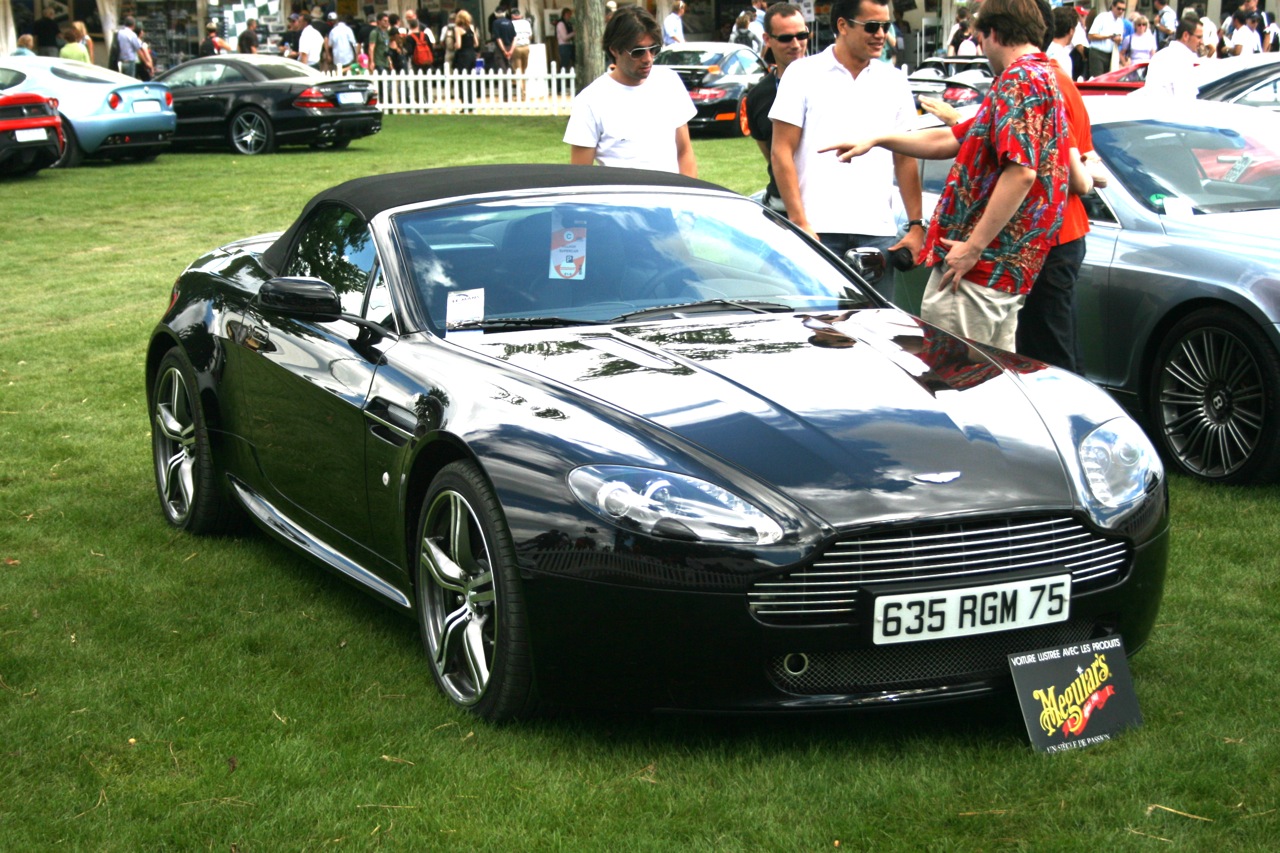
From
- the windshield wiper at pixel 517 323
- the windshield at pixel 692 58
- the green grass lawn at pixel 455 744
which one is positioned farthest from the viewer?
the windshield at pixel 692 58

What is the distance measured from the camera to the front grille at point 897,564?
3709 mm

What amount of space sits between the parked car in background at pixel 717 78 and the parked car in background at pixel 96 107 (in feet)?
24.5

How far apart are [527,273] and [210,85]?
19.5m

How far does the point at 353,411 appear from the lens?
4.81 meters

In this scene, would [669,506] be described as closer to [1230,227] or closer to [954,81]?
[1230,227]

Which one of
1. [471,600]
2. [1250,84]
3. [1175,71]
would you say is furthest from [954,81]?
[471,600]

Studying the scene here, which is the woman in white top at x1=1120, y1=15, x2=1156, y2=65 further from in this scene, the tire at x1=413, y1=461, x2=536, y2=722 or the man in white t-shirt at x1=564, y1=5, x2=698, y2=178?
the tire at x1=413, y1=461, x2=536, y2=722

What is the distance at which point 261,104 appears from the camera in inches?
894

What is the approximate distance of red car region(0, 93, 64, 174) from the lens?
746 inches

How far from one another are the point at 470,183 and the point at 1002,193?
1.84m

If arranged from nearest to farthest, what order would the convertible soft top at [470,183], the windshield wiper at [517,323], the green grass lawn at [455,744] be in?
the green grass lawn at [455,744] < the windshield wiper at [517,323] < the convertible soft top at [470,183]

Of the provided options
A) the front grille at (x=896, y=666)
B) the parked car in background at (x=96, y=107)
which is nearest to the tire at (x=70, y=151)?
the parked car in background at (x=96, y=107)

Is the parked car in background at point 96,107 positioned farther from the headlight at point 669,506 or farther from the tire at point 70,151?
the headlight at point 669,506

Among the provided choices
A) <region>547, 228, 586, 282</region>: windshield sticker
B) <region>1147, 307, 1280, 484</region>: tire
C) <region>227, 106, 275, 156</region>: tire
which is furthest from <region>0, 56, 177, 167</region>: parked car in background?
<region>547, 228, 586, 282</region>: windshield sticker
